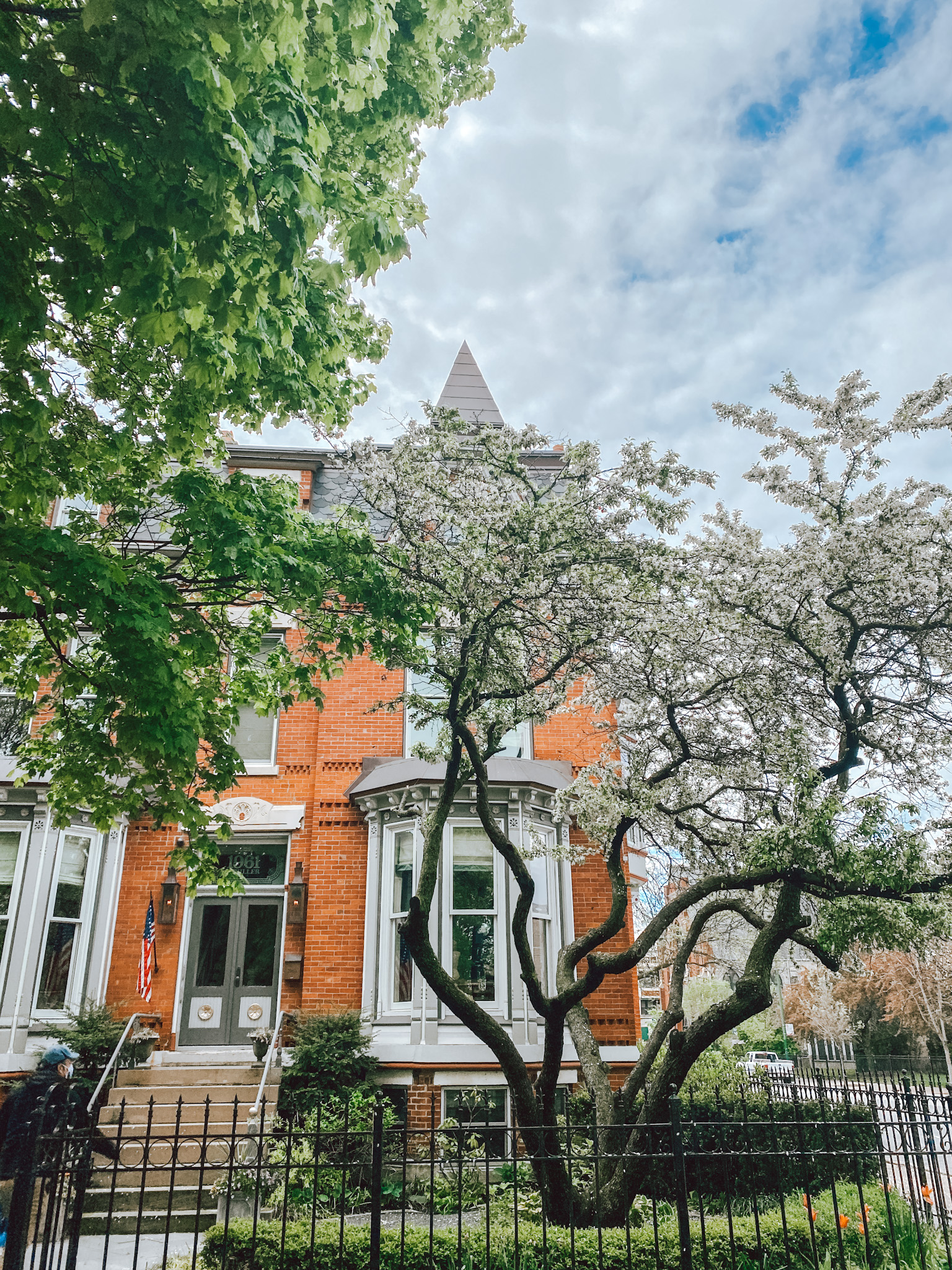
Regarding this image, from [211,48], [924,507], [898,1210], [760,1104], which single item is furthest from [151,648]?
[760,1104]

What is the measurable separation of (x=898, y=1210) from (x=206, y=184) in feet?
32.6

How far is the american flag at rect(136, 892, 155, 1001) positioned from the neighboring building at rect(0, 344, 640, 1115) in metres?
0.38

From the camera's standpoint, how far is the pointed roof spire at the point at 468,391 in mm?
18000

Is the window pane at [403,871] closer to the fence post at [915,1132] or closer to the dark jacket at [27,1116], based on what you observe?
the dark jacket at [27,1116]

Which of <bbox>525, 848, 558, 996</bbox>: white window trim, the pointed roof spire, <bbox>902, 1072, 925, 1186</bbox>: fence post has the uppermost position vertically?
the pointed roof spire

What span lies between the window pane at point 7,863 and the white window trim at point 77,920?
60 cm

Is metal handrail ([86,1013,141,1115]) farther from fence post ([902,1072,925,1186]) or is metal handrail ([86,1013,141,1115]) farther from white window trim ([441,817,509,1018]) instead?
fence post ([902,1072,925,1186])

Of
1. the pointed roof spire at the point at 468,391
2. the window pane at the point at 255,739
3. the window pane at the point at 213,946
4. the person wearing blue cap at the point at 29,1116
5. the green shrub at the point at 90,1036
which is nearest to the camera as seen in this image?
the person wearing blue cap at the point at 29,1116

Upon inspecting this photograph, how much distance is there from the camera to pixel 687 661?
375 inches

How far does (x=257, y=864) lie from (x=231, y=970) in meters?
1.65

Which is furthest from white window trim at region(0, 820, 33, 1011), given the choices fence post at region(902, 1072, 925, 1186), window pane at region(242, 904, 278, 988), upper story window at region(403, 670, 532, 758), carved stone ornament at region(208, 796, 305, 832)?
fence post at region(902, 1072, 925, 1186)

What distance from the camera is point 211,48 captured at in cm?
391

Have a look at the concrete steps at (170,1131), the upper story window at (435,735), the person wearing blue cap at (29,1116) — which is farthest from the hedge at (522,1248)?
the upper story window at (435,735)

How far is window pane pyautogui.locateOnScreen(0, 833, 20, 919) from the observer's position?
1321 centimetres
